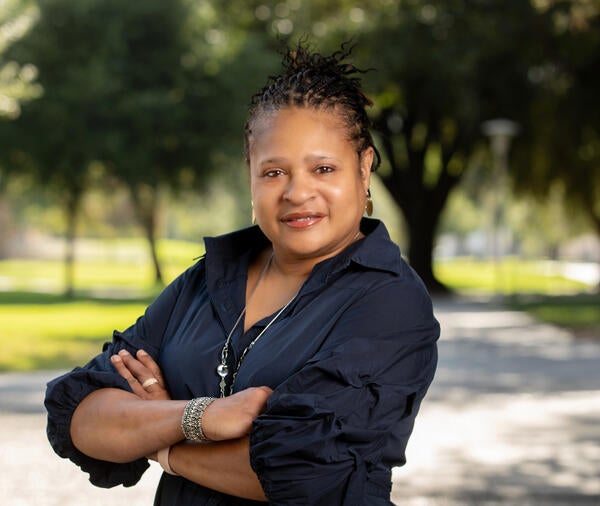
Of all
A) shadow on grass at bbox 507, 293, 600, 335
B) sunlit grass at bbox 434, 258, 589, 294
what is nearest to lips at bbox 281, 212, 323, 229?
shadow on grass at bbox 507, 293, 600, 335

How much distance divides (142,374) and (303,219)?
1.65ft

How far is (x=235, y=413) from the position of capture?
214 cm

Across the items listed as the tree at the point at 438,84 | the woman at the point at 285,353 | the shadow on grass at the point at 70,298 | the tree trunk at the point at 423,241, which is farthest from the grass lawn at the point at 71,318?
the tree at the point at 438,84

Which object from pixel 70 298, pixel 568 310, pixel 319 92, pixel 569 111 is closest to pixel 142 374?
pixel 319 92

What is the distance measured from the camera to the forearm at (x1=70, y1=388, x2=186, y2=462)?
2242mm

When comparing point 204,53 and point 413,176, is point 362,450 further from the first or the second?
point 413,176

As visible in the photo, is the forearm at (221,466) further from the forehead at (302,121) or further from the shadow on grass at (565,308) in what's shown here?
the shadow on grass at (565,308)

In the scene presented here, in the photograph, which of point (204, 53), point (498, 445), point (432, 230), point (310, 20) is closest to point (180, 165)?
point (204, 53)

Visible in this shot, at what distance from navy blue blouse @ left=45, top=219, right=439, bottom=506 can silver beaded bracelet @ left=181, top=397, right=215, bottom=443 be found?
7 centimetres

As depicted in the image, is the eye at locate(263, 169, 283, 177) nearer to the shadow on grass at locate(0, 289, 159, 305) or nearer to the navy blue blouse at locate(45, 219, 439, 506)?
the navy blue blouse at locate(45, 219, 439, 506)

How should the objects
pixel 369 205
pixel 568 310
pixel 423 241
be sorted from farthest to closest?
1. pixel 423 241
2. pixel 568 310
3. pixel 369 205

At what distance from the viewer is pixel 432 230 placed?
32.2 m

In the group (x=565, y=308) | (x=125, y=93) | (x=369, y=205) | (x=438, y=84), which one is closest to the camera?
(x=369, y=205)

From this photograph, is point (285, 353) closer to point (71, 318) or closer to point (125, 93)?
point (71, 318)
